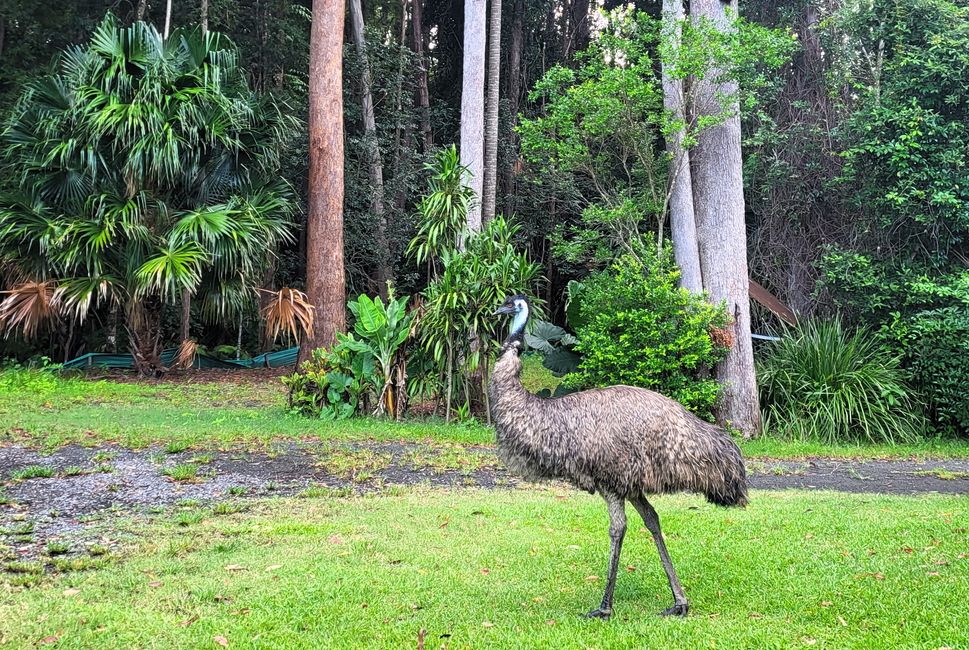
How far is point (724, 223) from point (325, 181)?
6.70 meters

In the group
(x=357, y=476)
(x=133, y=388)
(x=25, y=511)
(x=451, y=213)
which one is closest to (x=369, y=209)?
(x=133, y=388)

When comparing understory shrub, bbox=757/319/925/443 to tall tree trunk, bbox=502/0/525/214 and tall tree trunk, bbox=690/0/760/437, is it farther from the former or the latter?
tall tree trunk, bbox=502/0/525/214

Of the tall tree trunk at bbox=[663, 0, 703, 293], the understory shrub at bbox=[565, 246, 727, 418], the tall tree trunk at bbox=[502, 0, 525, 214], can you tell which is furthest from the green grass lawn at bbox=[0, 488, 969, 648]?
the tall tree trunk at bbox=[502, 0, 525, 214]

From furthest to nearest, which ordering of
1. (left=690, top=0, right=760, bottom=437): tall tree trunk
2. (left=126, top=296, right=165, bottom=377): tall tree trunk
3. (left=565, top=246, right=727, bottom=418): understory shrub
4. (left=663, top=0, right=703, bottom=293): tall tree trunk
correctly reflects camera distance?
(left=126, top=296, right=165, bottom=377): tall tree trunk, (left=663, top=0, right=703, bottom=293): tall tree trunk, (left=690, top=0, right=760, bottom=437): tall tree trunk, (left=565, top=246, right=727, bottom=418): understory shrub

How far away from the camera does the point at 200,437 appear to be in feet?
32.7

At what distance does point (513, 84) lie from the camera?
2303 centimetres

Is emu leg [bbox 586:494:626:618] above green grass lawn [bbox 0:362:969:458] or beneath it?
above

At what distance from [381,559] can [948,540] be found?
414cm

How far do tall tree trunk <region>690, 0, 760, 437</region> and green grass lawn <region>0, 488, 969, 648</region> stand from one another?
4456 millimetres

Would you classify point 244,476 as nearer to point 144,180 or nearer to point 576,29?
point 144,180

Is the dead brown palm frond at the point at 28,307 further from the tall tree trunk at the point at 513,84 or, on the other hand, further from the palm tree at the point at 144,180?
the tall tree trunk at the point at 513,84

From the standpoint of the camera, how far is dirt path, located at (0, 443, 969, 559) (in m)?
6.93

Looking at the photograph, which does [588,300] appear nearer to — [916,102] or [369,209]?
[916,102]

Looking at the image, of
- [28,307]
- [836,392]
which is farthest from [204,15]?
[836,392]
